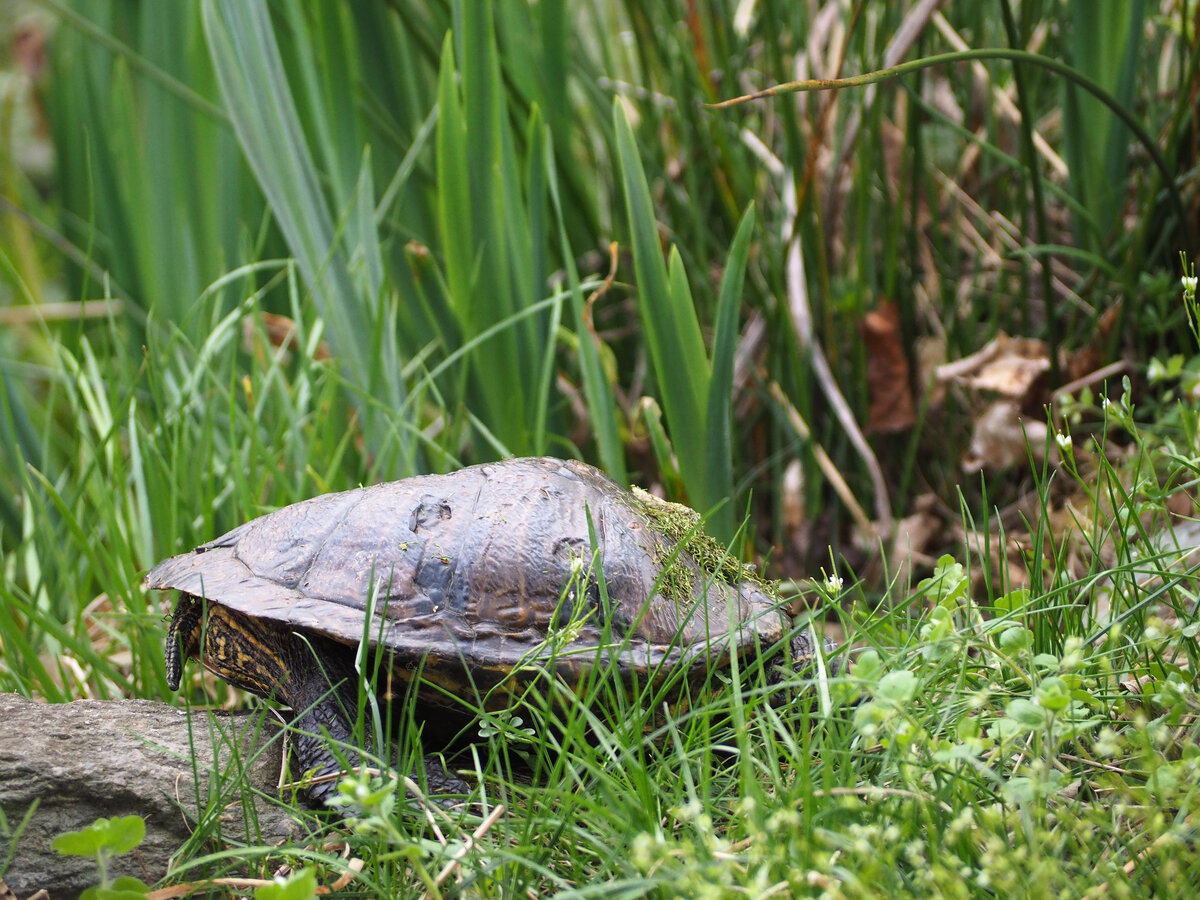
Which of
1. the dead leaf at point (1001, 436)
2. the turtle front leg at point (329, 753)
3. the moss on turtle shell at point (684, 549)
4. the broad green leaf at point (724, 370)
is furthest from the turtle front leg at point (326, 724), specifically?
the dead leaf at point (1001, 436)

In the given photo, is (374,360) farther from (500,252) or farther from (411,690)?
(411,690)

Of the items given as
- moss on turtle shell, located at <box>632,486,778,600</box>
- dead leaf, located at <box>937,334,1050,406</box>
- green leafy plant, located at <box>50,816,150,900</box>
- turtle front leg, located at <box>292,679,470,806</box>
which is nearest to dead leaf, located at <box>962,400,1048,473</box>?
dead leaf, located at <box>937,334,1050,406</box>

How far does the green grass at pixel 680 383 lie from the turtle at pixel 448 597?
0.10 m

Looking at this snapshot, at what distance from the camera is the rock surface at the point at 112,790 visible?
1164mm

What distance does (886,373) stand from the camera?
287 centimetres

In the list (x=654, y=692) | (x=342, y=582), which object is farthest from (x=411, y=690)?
(x=654, y=692)

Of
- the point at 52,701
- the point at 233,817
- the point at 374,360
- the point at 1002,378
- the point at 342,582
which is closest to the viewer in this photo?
the point at 233,817

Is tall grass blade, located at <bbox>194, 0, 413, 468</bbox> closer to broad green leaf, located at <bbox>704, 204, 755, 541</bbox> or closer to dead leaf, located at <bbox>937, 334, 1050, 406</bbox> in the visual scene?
broad green leaf, located at <bbox>704, 204, 755, 541</bbox>

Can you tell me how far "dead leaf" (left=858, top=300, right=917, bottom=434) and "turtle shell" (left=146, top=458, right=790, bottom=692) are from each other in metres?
1.47

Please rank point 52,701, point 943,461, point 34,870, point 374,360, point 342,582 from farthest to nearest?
1. point 943,461
2. point 374,360
3. point 52,701
4. point 342,582
5. point 34,870

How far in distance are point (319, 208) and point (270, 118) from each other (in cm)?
23

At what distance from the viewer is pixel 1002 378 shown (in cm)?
257

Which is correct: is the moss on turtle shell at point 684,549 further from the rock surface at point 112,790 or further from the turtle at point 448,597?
the rock surface at point 112,790

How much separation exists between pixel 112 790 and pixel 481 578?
1.84 ft
